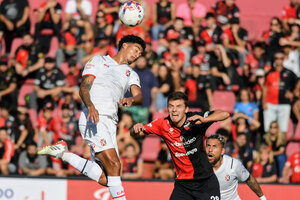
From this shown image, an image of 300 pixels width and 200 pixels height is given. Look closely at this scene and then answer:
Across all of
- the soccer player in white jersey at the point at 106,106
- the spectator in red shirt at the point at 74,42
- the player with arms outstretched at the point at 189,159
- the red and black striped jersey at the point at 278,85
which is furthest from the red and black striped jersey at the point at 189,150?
the spectator in red shirt at the point at 74,42

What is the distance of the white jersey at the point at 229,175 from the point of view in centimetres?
795

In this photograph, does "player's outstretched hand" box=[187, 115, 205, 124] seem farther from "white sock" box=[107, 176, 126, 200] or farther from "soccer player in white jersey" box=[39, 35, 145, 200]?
"white sock" box=[107, 176, 126, 200]

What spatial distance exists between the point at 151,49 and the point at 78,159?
5.50 meters

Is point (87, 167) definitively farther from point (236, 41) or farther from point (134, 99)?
point (236, 41)

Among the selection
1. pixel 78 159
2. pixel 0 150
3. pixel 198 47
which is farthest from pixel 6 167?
pixel 198 47

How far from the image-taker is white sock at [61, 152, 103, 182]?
7.57m

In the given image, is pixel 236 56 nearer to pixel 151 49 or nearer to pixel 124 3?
pixel 151 49

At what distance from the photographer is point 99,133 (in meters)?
7.34

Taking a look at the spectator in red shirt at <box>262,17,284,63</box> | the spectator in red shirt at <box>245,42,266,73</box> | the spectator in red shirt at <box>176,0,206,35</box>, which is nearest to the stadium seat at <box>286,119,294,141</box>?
the spectator in red shirt at <box>245,42,266,73</box>

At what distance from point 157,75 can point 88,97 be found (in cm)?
545

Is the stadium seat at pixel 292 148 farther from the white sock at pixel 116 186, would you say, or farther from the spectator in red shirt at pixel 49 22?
the spectator in red shirt at pixel 49 22

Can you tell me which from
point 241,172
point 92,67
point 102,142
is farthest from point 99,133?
point 241,172

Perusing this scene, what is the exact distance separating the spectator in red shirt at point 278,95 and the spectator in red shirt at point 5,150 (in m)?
5.50

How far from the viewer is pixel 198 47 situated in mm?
13016
